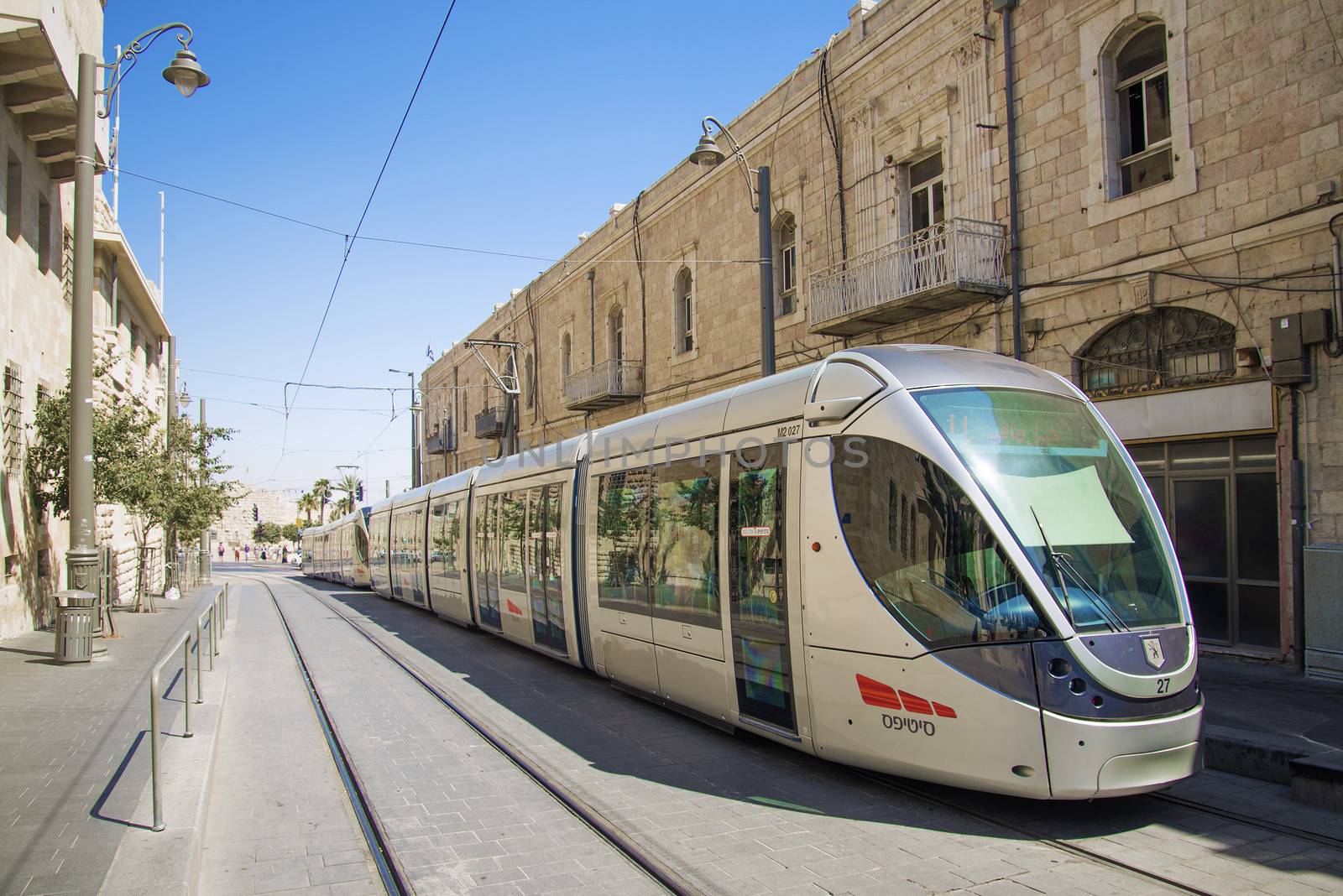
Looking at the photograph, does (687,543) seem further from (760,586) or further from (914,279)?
(914,279)

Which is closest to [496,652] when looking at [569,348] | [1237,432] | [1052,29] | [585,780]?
[585,780]

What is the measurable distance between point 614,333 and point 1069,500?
22904 mm

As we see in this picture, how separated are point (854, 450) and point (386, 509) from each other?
20833 millimetres

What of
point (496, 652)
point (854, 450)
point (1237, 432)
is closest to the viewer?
point (854, 450)

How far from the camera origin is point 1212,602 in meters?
11.1

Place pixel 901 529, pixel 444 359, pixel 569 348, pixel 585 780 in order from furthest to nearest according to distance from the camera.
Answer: pixel 444 359
pixel 569 348
pixel 585 780
pixel 901 529

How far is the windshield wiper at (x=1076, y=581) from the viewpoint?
525 cm

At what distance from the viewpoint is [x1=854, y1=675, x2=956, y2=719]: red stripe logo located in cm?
541

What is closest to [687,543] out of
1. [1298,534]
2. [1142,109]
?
[1298,534]

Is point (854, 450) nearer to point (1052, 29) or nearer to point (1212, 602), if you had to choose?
point (1212, 602)

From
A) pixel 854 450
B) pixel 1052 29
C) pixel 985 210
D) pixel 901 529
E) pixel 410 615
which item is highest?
pixel 1052 29

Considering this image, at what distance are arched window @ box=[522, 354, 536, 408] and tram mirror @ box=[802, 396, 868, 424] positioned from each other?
1126 inches

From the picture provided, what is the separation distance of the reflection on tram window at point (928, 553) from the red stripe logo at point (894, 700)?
0.36m

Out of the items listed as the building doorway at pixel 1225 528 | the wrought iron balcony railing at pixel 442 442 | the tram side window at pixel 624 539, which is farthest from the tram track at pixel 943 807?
the wrought iron balcony railing at pixel 442 442
